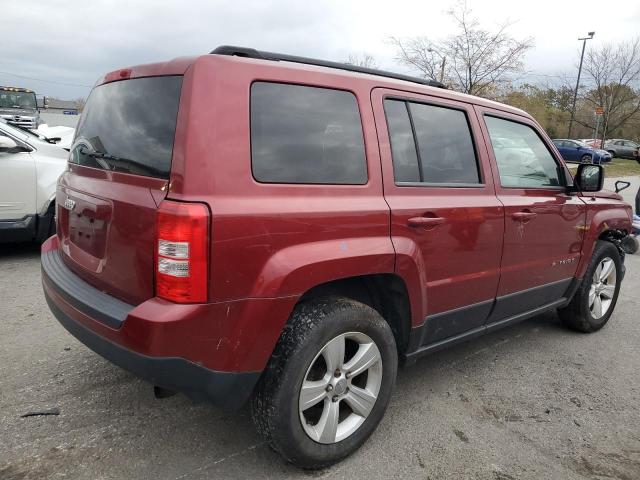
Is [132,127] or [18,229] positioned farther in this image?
[18,229]

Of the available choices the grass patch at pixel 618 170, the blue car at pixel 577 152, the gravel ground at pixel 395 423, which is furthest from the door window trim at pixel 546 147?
the blue car at pixel 577 152

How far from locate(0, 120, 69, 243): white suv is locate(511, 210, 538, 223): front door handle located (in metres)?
5.04

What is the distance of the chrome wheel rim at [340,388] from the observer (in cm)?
235

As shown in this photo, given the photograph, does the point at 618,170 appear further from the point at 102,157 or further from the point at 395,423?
the point at 102,157

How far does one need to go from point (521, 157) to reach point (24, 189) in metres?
5.16

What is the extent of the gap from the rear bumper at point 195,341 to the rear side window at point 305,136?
0.57 metres

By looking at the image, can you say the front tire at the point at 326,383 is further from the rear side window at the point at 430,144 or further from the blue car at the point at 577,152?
the blue car at the point at 577,152

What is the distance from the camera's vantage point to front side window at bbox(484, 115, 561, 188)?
3311 mm

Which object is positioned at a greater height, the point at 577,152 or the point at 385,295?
the point at 577,152

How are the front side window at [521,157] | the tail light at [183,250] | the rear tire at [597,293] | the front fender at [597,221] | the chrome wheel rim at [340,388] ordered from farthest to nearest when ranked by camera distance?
the rear tire at [597,293] < the front fender at [597,221] < the front side window at [521,157] < the chrome wheel rim at [340,388] < the tail light at [183,250]

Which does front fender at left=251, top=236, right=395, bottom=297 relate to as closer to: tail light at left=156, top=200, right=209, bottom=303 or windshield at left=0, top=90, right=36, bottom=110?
tail light at left=156, top=200, right=209, bottom=303

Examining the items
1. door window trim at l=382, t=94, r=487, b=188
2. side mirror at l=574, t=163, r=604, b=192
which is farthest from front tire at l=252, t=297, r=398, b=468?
side mirror at l=574, t=163, r=604, b=192

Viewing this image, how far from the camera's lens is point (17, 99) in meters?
23.2

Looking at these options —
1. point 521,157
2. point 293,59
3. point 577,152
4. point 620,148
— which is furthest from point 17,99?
point 620,148
